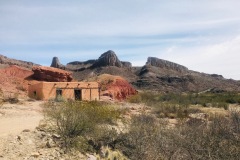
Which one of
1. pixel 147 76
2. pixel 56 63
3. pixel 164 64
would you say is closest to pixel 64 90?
pixel 147 76

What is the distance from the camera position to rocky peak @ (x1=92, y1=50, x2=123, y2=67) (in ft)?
337

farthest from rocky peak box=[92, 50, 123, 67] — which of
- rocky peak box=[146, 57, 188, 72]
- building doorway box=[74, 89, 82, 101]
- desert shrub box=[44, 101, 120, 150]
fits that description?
desert shrub box=[44, 101, 120, 150]

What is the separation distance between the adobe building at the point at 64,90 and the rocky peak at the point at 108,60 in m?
53.3

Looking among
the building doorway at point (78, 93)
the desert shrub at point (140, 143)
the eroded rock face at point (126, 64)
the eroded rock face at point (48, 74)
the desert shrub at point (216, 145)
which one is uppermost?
the eroded rock face at point (126, 64)

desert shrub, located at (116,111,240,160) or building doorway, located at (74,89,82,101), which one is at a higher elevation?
building doorway, located at (74,89,82,101)

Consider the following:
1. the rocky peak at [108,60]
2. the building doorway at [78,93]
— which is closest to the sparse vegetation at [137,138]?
the building doorway at [78,93]

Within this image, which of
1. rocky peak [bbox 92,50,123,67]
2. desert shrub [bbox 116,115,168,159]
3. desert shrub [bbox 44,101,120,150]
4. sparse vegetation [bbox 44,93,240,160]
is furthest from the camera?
rocky peak [bbox 92,50,123,67]

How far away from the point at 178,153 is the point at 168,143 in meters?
1.58

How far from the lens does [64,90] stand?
4547cm

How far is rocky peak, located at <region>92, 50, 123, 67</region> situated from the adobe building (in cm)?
5329

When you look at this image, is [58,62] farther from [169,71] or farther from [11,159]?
[11,159]

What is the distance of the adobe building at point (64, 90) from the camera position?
4269cm

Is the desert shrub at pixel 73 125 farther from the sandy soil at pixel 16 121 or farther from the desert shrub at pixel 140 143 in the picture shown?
the sandy soil at pixel 16 121

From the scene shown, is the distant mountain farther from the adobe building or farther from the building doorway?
the building doorway
